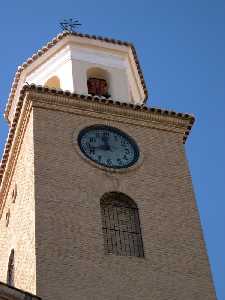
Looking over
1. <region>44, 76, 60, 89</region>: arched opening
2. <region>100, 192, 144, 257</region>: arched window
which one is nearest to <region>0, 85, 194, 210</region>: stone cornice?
<region>44, 76, 60, 89</region>: arched opening

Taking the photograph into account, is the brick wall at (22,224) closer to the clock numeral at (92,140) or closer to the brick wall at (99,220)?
the brick wall at (99,220)

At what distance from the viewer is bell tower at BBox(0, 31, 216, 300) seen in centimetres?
1691

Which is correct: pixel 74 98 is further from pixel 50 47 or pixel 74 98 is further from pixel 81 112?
pixel 50 47

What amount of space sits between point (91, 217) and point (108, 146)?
2390 millimetres

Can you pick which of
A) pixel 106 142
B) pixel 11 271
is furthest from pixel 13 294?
pixel 106 142

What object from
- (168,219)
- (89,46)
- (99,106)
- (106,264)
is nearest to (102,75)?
(89,46)

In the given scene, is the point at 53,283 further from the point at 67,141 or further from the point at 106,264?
the point at 67,141

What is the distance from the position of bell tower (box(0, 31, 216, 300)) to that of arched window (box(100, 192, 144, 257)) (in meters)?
0.03

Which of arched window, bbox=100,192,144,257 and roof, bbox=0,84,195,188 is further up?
roof, bbox=0,84,195,188

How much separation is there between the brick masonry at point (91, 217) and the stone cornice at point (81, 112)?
0.06 meters

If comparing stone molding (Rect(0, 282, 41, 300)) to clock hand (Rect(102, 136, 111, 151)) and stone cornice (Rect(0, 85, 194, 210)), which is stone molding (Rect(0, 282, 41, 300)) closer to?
clock hand (Rect(102, 136, 111, 151))

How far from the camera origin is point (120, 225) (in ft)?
60.2

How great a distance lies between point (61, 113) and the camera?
20.1m

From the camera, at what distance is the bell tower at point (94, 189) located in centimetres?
1691
